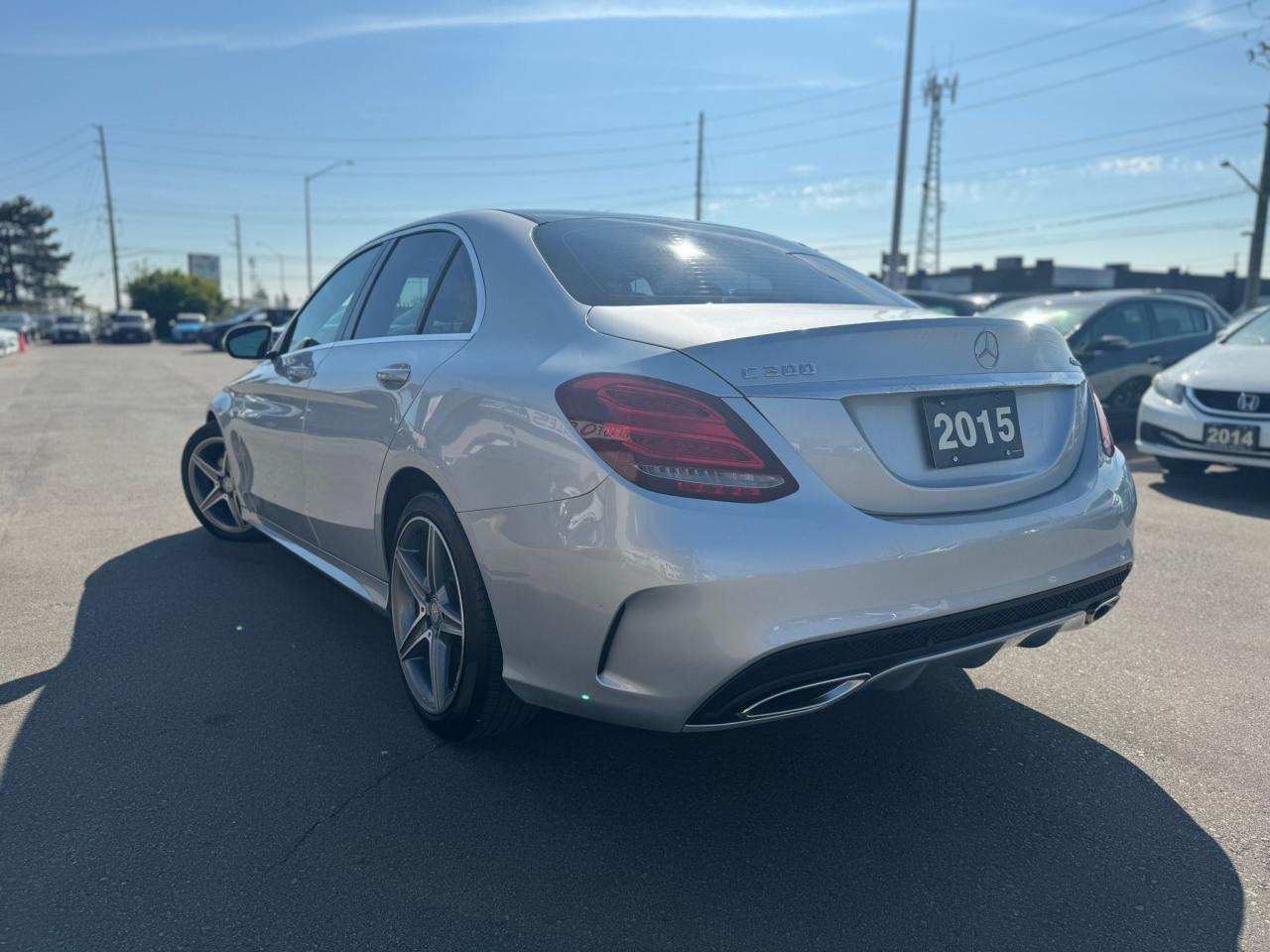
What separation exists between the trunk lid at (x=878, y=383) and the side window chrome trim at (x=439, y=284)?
0.52 metres

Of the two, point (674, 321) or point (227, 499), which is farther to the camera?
point (227, 499)

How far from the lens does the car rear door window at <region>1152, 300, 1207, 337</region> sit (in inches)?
407

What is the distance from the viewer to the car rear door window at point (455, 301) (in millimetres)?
3099

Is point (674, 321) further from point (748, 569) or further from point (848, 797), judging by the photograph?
point (848, 797)

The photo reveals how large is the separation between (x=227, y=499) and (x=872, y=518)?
409 cm

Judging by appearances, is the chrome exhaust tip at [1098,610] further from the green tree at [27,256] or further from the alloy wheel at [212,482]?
the green tree at [27,256]

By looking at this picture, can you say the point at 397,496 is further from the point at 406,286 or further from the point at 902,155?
the point at 902,155

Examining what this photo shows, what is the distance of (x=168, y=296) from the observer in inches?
2926

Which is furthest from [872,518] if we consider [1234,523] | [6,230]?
[6,230]

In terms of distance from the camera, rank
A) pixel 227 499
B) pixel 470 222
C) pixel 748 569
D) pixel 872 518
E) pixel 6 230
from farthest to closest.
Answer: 1. pixel 6 230
2. pixel 227 499
3. pixel 470 222
4. pixel 872 518
5. pixel 748 569

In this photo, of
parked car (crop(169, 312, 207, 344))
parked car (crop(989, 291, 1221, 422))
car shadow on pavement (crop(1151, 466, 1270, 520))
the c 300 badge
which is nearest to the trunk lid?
the c 300 badge

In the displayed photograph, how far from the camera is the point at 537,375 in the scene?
254 centimetres

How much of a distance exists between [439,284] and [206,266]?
10896 cm

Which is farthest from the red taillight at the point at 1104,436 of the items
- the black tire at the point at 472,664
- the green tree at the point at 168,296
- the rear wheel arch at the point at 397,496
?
the green tree at the point at 168,296
